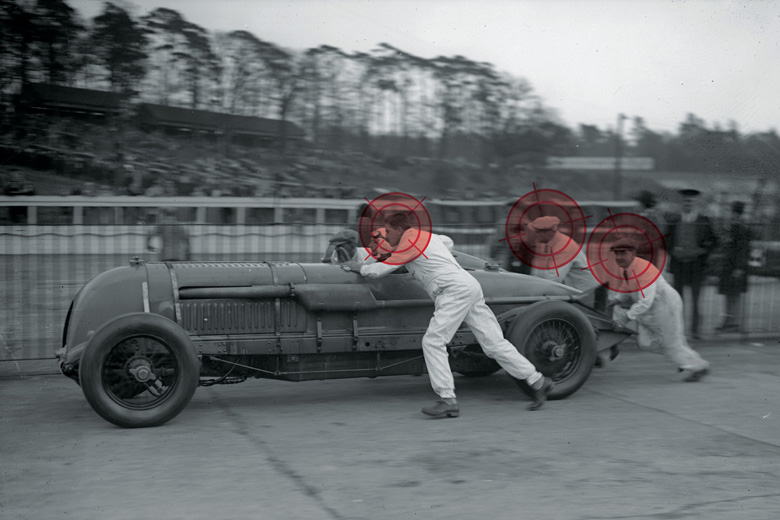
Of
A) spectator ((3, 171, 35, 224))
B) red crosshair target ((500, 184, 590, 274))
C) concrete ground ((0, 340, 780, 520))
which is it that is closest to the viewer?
concrete ground ((0, 340, 780, 520))

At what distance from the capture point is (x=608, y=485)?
→ 13.4ft

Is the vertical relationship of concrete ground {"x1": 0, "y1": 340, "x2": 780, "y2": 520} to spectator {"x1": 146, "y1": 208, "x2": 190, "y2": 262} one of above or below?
below

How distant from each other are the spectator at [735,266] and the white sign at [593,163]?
17.6 feet

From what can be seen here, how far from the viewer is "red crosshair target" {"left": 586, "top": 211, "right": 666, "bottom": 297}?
7129 mm

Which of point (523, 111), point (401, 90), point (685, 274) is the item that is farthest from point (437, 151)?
point (685, 274)

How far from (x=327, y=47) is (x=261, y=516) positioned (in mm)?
12232

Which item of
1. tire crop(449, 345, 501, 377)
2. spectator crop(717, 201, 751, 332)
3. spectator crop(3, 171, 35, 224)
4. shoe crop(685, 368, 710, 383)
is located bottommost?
shoe crop(685, 368, 710, 383)

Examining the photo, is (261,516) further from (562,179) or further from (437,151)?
(562,179)

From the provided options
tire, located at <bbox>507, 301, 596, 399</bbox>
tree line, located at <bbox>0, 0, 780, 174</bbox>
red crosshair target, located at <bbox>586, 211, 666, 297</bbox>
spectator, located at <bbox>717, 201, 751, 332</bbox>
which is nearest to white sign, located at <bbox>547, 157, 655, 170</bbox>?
tree line, located at <bbox>0, 0, 780, 174</bbox>

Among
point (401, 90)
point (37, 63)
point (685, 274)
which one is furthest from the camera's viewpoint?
point (401, 90)

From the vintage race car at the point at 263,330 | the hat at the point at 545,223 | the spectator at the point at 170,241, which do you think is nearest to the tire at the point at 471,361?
the vintage race car at the point at 263,330

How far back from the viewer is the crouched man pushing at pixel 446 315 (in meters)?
5.48

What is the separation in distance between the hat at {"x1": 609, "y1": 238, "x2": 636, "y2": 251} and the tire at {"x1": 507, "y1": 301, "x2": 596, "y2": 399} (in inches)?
48.8

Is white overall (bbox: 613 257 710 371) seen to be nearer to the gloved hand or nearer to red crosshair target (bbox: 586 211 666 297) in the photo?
red crosshair target (bbox: 586 211 666 297)
